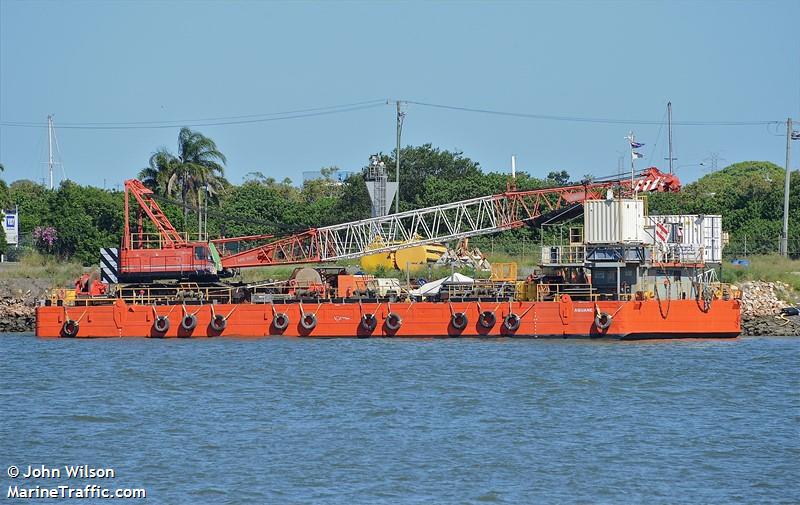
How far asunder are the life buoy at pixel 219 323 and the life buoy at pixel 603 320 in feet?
48.0

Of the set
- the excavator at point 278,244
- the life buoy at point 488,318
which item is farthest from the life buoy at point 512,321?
the excavator at point 278,244

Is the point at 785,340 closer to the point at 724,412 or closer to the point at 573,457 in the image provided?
the point at 724,412

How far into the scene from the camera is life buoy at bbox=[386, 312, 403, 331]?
152 ft

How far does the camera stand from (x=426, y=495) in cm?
2289

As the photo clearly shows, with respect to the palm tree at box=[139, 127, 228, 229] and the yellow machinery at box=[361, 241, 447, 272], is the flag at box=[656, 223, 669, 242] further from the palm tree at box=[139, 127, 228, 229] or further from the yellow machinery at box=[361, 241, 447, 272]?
the palm tree at box=[139, 127, 228, 229]

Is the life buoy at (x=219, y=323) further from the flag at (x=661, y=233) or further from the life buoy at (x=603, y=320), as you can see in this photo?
the flag at (x=661, y=233)

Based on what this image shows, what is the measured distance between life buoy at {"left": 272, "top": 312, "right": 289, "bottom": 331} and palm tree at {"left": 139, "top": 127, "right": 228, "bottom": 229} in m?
32.0

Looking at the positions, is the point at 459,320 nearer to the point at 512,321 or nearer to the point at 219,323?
the point at 512,321

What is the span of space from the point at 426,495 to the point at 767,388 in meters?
16.1

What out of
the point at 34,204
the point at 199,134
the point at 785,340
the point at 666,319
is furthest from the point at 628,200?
the point at 34,204

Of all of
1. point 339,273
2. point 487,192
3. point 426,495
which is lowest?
point 426,495

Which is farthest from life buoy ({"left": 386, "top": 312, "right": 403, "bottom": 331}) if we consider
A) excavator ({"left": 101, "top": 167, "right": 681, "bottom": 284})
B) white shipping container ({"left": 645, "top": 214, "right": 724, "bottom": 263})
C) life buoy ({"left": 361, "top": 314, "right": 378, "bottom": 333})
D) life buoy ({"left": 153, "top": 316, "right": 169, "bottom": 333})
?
white shipping container ({"left": 645, "top": 214, "right": 724, "bottom": 263})

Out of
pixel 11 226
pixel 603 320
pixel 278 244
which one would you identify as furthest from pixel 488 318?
pixel 11 226

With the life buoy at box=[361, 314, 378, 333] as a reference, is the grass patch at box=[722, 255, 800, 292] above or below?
above
